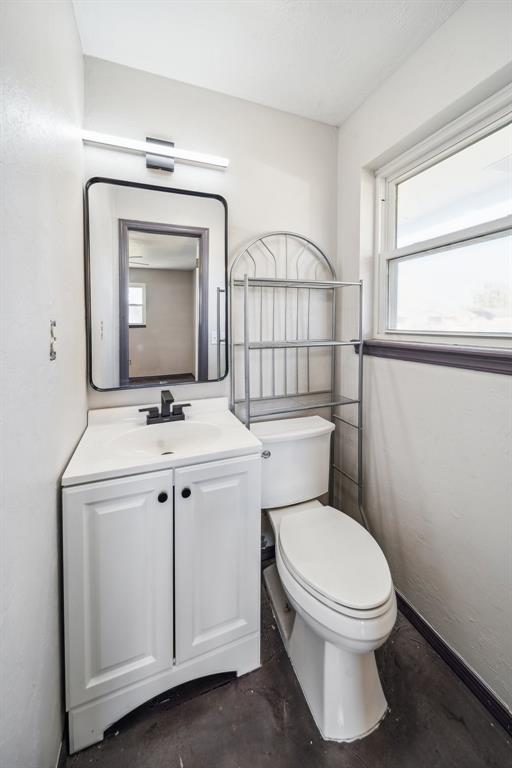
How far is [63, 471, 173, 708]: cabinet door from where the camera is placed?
94cm

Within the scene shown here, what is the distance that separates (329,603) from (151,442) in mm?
837

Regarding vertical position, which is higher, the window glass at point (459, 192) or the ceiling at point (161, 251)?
the window glass at point (459, 192)

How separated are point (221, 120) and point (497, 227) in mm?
1275

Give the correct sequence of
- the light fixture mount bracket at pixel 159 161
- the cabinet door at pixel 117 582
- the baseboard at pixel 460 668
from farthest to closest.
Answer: the light fixture mount bracket at pixel 159 161, the baseboard at pixel 460 668, the cabinet door at pixel 117 582

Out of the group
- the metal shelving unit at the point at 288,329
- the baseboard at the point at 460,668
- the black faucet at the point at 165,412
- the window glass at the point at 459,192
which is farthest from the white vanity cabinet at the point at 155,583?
the window glass at the point at 459,192

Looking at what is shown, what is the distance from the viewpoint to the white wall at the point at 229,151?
53.6 inches

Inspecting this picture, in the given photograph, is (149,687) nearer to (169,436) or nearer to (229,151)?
(169,436)

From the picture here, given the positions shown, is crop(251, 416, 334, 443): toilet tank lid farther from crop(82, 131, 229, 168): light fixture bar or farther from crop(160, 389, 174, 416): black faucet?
crop(82, 131, 229, 168): light fixture bar

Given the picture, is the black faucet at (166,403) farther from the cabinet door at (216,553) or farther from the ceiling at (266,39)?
the ceiling at (266,39)

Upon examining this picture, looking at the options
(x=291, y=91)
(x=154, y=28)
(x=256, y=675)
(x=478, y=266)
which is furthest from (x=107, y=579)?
(x=291, y=91)

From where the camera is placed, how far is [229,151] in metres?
1.56

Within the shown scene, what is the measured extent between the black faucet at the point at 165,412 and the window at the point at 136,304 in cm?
33

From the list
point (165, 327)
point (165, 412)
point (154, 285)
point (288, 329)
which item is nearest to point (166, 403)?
point (165, 412)

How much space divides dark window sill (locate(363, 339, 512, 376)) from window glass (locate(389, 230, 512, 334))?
126mm
